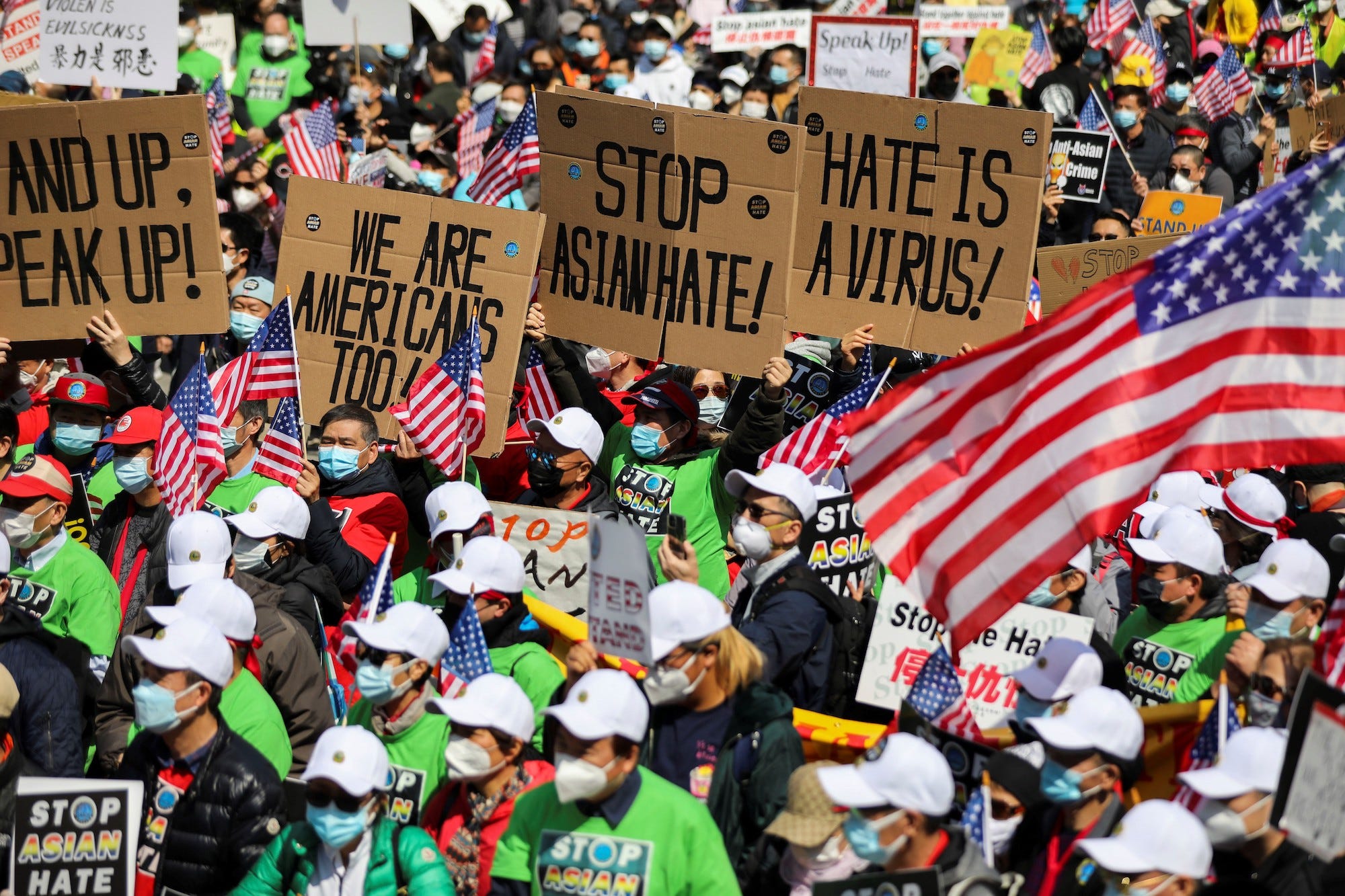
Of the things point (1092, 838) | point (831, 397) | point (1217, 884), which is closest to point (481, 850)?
point (1092, 838)

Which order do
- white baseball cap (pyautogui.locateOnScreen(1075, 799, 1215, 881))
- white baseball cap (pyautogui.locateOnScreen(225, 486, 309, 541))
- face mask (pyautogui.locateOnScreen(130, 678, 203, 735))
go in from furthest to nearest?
white baseball cap (pyautogui.locateOnScreen(225, 486, 309, 541))
face mask (pyautogui.locateOnScreen(130, 678, 203, 735))
white baseball cap (pyautogui.locateOnScreen(1075, 799, 1215, 881))

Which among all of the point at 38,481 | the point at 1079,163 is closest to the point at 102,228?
the point at 38,481

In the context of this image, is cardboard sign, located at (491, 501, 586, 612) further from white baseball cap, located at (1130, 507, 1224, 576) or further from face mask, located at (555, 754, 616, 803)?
face mask, located at (555, 754, 616, 803)

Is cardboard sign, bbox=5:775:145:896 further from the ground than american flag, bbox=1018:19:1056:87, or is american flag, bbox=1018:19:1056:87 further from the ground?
american flag, bbox=1018:19:1056:87

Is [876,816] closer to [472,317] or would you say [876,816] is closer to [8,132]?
[472,317]

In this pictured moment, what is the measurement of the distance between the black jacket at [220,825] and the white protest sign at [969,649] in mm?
2492

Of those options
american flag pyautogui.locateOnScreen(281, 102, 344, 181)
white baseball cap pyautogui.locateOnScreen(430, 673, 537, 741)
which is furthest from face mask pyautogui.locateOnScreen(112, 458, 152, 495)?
american flag pyautogui.locateOnScreen(281, 102, 344, 181)

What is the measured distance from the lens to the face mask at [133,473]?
812 centimetres

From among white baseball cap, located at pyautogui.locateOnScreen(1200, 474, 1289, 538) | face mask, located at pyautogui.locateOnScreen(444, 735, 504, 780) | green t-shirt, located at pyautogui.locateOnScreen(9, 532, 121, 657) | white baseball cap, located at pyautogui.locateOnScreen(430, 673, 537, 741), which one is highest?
white baseball cap, located at pyautogui.locateOnScreen(430, 673, 537, 741)

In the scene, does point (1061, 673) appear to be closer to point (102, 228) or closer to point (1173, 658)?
point (1173, 658)

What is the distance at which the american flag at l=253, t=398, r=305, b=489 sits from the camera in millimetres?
8320

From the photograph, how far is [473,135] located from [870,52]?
396 centimetres

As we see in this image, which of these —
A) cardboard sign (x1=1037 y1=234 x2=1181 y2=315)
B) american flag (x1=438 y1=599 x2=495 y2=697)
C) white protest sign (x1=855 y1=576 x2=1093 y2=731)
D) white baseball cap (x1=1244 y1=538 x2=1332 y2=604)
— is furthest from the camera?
cardboard sign (x1=1037 y1=234 x2=1181 y2=315)

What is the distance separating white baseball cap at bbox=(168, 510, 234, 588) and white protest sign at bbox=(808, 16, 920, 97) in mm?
8320
